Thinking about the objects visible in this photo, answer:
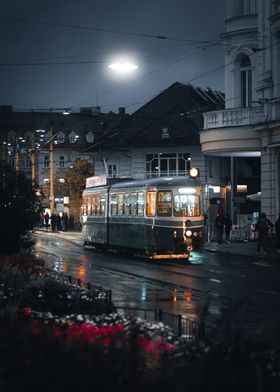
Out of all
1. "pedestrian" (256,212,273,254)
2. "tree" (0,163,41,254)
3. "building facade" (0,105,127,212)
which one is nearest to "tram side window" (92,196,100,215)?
"pedestrian" (256,212,273,254)

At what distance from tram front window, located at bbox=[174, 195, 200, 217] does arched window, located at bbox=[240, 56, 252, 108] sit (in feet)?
40.1

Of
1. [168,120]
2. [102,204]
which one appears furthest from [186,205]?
[168,120]

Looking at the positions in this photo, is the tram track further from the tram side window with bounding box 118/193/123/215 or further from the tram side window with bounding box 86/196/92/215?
the tram side window with bounding box 86/196/92/215

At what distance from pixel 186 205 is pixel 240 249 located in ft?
31.5

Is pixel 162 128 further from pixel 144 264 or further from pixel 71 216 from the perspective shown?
pixel 144 264

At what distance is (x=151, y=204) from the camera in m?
30.8

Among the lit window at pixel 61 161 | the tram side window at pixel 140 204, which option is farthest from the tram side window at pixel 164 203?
the lit window at pixel 61 161

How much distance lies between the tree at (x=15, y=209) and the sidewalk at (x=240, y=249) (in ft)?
40.6

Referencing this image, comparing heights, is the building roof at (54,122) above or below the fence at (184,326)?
above

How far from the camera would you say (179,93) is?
236 feet

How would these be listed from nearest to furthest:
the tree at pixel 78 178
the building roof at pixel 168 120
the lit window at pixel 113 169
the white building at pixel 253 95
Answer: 1. the white building at pixel 253 95
2. the building roof at pixel 168 120
3. the lit window at pixel 113 169
4. the tree at pixel 78 178

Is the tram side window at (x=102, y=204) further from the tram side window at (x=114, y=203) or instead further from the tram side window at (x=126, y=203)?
the tram side window at (x=126, y=203)

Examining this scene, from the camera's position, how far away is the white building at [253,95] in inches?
1473

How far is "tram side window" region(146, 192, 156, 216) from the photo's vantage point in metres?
30.7
